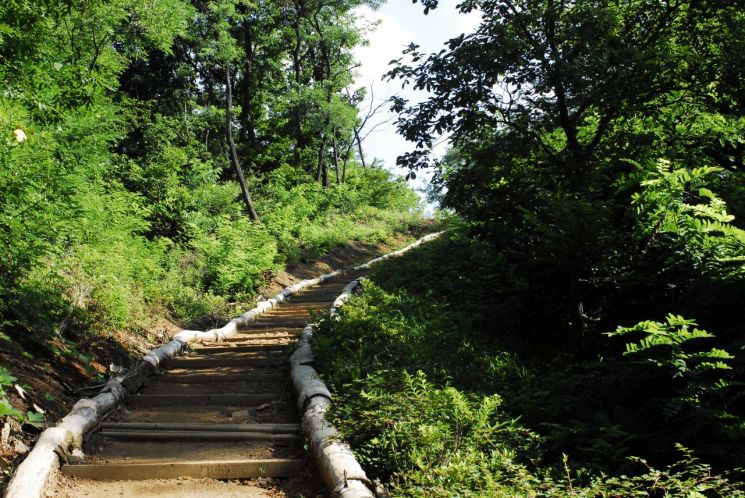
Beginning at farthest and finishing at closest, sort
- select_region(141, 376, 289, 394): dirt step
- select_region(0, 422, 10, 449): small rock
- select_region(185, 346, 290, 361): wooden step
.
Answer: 1. select_region(185, 346, 290, 361): wooden step
2. select_region(141, 376, 289, 394): dirt step
3. select_region(0, 422, 10, 449): small rock

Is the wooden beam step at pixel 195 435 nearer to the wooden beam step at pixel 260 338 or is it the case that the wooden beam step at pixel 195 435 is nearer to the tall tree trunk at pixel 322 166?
the wooden beam step at pixel 260 338

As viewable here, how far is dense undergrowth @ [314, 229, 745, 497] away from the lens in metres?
3.62

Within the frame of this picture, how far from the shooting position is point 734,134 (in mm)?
7254

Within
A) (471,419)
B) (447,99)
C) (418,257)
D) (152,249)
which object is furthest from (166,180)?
(471,419)

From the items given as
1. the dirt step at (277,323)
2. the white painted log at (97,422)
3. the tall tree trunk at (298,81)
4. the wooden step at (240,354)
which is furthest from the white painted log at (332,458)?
the tall tree trunk at (298,81)

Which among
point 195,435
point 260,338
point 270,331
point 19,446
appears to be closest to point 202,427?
point 195,435

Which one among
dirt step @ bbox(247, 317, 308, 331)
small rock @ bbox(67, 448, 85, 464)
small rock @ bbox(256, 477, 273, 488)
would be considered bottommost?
small rock @ bbox(256, 477, 273, 488)

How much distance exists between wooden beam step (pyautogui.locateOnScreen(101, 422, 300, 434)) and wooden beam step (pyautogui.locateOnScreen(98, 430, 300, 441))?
0.05 meters

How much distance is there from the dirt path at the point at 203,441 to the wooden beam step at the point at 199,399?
0.04 ft

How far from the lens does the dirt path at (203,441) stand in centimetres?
416

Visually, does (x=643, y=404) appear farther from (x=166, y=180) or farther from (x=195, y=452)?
(x=166, y=180)

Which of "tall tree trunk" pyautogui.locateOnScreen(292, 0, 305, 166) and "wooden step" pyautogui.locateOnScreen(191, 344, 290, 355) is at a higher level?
"tall tree trunk" pyautogui.locateOnScreen(292, 0, 305, 166)

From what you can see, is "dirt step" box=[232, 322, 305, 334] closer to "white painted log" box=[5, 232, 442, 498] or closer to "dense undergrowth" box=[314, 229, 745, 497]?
"dense undergrowth" box=[314, 229, 745, 497]

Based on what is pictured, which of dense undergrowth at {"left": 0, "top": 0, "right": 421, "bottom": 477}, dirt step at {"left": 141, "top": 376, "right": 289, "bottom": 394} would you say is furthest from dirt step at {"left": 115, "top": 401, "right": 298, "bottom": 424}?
dense undergrowth at {"left": 0, "top": 0, "right": 421, "bottom": 477}
